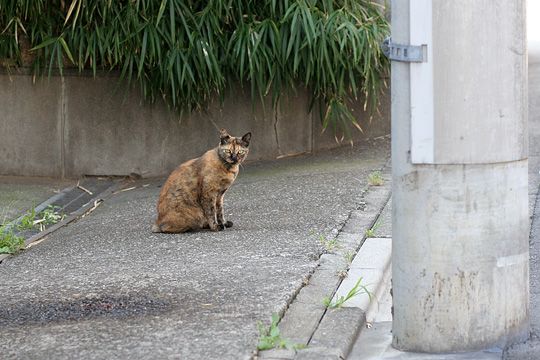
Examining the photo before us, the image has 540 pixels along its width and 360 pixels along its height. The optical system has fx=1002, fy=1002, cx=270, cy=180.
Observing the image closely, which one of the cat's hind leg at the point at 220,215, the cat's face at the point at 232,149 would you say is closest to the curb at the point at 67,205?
the cat's hind leg at the point at 220,215

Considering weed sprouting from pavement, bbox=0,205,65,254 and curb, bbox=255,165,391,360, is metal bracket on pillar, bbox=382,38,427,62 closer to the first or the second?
curb, bbox=255,165,391,360

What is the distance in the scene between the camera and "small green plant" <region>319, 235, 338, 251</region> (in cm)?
600

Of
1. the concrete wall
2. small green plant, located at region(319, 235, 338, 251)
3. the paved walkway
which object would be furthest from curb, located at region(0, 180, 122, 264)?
the paved walkway

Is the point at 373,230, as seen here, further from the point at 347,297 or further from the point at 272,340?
the point at 272,340

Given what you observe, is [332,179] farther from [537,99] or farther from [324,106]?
[537,99]

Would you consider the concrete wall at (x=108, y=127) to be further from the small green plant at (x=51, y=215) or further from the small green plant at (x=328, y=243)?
the small green plant at (x=328, y=243)

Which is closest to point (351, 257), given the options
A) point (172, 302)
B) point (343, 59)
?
point (172, 302)

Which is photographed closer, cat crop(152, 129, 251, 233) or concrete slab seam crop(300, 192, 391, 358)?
concrete slab seam crop(300, 192, 391, 358)

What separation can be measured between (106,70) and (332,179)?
237 centimetres

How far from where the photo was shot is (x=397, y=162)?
4359mm

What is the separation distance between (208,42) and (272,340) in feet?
14.7

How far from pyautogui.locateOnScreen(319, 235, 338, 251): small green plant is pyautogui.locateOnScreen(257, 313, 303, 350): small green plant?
1.47 metres

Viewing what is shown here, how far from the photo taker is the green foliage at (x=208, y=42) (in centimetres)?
834

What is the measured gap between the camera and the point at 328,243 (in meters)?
6.06
